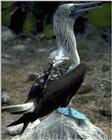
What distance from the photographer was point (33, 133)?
5.07 metres

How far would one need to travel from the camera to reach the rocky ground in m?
6.72

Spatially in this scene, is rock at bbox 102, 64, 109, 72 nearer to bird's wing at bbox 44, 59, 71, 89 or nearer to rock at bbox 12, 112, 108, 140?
rock at bbox 12, 112, 108, 140

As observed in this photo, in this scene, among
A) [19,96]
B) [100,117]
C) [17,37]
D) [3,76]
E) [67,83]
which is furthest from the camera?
[17,37]

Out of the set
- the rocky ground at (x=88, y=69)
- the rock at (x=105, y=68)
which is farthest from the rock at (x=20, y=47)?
the rock at (x=105, y=68)

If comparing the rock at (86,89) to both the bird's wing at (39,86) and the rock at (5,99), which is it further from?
the bird's wing at (39,86)

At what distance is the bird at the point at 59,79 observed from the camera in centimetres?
474

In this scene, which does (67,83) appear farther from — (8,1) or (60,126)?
(8,1)

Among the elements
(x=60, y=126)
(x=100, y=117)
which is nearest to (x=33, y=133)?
(x=60, y=126)

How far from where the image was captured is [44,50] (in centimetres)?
849

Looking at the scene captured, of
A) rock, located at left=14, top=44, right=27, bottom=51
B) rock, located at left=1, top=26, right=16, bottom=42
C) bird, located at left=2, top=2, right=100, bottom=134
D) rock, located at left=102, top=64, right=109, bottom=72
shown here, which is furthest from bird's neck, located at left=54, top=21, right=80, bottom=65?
rock, located at left=1, top=26, right=16, bottom=42

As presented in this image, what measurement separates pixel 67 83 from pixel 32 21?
3851 millimetres

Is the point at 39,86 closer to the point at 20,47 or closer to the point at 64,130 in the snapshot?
the point at 64,130

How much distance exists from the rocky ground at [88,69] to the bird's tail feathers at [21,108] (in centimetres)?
147

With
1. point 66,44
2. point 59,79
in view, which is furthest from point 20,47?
point 59,79
